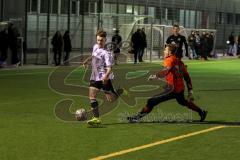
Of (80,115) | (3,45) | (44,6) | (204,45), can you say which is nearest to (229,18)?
(204,45)

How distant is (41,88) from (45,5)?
17.7m

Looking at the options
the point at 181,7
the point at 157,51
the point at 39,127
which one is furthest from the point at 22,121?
the point at 181,7

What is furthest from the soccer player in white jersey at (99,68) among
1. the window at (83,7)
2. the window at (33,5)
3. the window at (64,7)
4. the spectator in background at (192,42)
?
the spectator in background at (192,42)

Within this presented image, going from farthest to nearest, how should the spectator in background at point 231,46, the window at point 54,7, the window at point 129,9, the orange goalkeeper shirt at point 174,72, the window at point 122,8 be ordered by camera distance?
the spectator in background at point 231,46 → the window at point 129,9 → the window at point 122,8 → the window at point 54,7 → the orange goalkeeper shirt at point 174,72

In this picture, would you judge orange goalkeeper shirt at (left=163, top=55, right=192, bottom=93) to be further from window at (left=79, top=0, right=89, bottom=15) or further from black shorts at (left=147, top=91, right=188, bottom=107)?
window at (left=79, top=0, right=89, bottom=15)

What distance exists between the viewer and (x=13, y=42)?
30.4 metres

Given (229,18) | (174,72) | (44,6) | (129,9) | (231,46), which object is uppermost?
(129,9)

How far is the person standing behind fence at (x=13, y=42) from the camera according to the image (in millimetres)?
30062

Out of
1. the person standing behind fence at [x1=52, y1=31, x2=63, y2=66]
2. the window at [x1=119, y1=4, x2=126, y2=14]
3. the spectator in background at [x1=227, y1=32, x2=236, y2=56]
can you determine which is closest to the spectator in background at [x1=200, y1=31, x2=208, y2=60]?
the window at [x1=119, y1=4, x2=126, y2=14]

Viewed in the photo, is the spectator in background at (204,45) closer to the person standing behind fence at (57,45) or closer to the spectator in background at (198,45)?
the spectator in background at (198,45)

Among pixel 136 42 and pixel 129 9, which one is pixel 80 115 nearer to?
pixel 136 42

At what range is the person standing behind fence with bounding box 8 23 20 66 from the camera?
30.1m

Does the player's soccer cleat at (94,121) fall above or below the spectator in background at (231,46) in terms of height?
below

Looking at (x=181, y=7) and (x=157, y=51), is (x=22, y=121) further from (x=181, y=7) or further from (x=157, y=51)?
(x=181, y=7)
